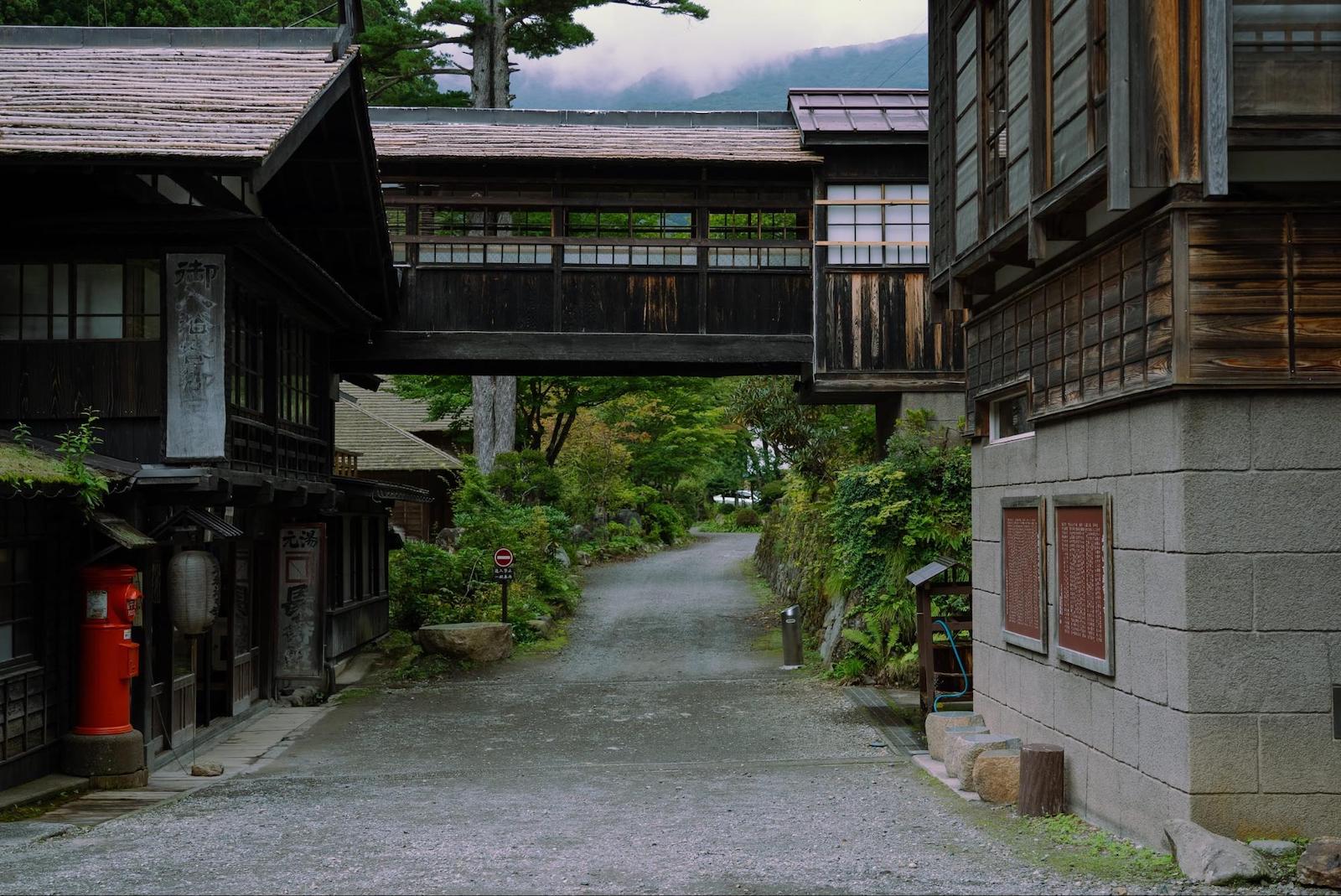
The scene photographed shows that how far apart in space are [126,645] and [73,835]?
2858 mm

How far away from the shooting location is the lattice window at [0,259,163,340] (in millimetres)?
12977

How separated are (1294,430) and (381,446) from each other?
30.8 meters

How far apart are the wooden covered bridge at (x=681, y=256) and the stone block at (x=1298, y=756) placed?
1167 centimetres

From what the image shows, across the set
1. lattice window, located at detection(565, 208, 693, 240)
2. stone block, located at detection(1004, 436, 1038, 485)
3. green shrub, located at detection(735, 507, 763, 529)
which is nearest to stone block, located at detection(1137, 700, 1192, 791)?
stone block, located at detection(1004, 436, 1038, 485)

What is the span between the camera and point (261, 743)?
592 inches

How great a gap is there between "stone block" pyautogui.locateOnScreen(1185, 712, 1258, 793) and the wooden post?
2.10 m

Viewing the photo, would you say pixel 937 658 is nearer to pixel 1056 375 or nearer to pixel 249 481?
pixel 1056 375

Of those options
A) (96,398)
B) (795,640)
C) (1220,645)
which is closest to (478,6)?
(795,640)

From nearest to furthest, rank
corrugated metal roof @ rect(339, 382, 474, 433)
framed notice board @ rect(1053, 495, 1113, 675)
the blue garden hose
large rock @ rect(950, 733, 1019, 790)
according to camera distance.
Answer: framed notice board @ rect(1053, 495, 1113, 675)
large rock @ rect(950, 733, 1019, 790)
the blue garden hose
corrugated metal roof @ rect(339, 382, 474, 433)

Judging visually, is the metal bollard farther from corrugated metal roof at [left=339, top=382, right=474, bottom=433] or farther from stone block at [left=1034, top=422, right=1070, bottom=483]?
corrugated metal roof at [left=339, top=382, right=474, bottom=433]

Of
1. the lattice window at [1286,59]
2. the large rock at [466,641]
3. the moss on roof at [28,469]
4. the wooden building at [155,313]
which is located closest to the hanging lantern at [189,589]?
the wooden building at [155,313]

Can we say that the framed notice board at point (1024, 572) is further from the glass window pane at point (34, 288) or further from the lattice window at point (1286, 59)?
the glass window pane at point (34, 288)

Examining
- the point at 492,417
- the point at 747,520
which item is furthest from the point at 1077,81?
the point at 747,520

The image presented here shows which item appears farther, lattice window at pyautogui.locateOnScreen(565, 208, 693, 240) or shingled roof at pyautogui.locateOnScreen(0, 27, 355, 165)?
lattice window at pyautogui.locateOnScreen(565, 208, 693, 240)
